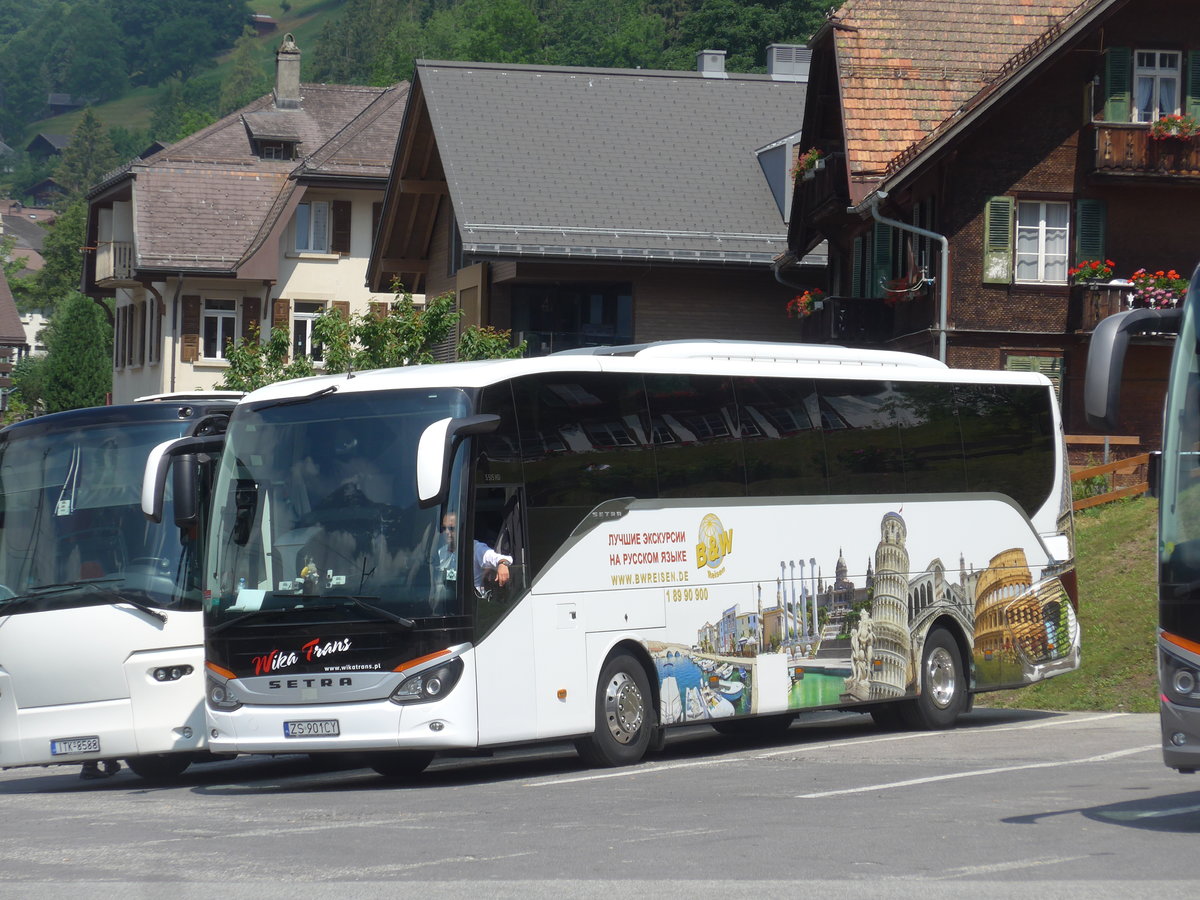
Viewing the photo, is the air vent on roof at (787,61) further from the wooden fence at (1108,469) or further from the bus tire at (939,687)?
the bus tire at (939,687)

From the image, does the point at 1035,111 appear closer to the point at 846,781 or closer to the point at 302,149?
the point at 846,781

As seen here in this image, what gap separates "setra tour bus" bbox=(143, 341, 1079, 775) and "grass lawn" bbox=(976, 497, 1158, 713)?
299cm

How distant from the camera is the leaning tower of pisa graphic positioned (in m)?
17.6

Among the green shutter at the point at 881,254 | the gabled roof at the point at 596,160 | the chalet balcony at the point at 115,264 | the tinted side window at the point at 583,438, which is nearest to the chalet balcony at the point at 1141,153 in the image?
the green shutter at the point at 881,254

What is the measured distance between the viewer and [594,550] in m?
14.8

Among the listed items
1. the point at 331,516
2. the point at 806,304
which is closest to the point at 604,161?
the point at 806,304

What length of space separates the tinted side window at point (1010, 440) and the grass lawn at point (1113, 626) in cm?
291

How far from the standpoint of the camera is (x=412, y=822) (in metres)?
11.5

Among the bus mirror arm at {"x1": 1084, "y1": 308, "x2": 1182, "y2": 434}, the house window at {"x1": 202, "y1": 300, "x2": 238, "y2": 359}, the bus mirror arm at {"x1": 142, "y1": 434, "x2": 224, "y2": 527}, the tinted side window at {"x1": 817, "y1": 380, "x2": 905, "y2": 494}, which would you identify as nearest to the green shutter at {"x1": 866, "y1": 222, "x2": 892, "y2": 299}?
the tinted side window at {"x1": 817, "y1": 380, "x2": 905, "y2": 494}

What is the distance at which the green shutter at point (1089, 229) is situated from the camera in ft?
116

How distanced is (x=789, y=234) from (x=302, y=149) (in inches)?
1218

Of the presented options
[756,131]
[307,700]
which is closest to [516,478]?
[307,700]

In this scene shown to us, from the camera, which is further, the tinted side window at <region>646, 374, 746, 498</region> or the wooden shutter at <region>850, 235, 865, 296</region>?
the wooden shutter at <region>850, 235, 865, 296</region>

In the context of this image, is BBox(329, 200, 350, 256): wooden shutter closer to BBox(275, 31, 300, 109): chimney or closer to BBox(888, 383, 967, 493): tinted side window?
BBox(275, 31, 300, 109): chimney
